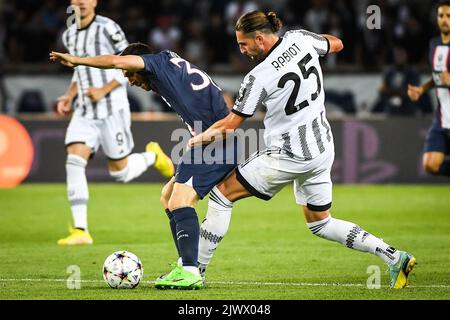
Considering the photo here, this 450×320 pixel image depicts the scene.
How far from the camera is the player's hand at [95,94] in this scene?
10.6m

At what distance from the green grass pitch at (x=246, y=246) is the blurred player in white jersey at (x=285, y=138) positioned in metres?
0.38

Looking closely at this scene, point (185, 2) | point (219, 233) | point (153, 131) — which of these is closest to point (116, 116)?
point (219, 233)

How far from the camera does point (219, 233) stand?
24.2ft

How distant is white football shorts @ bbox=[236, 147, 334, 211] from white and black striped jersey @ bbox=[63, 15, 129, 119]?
368cm

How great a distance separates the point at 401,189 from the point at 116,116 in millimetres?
6834

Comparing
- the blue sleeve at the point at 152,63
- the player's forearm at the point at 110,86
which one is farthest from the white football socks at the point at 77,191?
the blue sleeve at the point at 152,63

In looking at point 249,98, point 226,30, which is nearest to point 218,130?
point 249,98

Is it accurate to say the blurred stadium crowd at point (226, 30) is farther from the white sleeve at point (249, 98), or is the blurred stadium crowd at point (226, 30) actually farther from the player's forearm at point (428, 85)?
the white sleeve at point (249, 98)

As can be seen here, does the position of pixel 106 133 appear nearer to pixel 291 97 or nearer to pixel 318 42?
pixel 318 42

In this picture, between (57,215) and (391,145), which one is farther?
(391,145)

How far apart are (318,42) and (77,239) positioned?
3.91 meters

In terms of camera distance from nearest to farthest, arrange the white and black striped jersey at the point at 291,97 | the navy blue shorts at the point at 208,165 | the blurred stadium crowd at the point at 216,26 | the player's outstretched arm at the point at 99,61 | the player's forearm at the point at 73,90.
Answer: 1. the player's outstretched arm at the point at 99,61
2. the white and black striped jersey at the point at 291,97
3. the navy blue shorts at the point at 208,165
4. the player's forearm at the point at 73,90
5. the blurred stadium crowd at the point at 216,26

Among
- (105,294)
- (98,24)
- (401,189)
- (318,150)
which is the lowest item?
(401,189)
